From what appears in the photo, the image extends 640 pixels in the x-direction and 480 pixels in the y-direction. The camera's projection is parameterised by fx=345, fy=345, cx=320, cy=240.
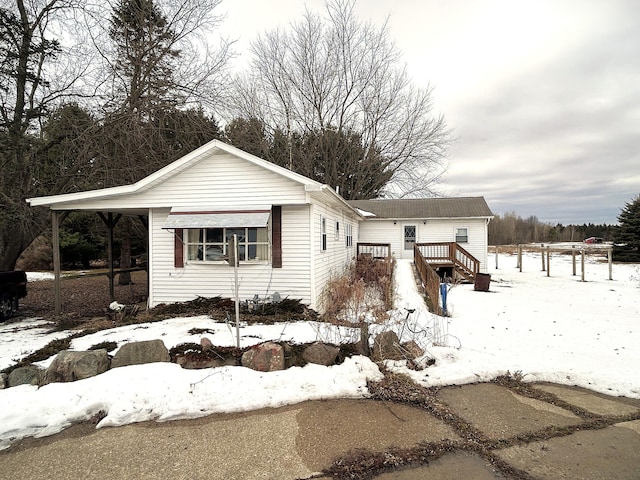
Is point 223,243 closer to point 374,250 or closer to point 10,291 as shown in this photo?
point 10,291

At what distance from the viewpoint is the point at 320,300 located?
923cm

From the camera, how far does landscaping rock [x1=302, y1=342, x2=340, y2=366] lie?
4.79m

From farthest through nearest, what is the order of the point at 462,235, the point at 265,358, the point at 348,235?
the point at 462,235
the point at 348,235
the point at 265,358

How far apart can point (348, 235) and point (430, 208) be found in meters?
7.22

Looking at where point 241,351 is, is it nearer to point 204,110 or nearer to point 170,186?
point 170,186

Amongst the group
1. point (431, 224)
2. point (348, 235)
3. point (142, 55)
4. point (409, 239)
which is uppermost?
point (142, 55)

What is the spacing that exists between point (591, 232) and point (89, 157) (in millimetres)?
73062

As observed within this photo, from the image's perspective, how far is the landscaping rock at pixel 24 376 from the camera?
14.3 feet

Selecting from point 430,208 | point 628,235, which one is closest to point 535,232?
point 628,235

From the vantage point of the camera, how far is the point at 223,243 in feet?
28.7

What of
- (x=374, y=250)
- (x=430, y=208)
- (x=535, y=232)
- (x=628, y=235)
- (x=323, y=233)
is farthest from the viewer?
(x=535, y=232)

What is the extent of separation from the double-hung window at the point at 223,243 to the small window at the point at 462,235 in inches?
531

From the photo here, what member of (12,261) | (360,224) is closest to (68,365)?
(12,261)

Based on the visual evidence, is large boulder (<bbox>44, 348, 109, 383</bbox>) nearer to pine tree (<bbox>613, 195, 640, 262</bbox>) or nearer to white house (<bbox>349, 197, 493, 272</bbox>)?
white house (<bbox>349, 197, 493, 272</bbox>)
